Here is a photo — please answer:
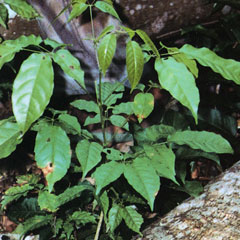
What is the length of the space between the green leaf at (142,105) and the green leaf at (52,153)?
0.92 feet

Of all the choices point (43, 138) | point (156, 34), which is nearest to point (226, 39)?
point (156, 34)

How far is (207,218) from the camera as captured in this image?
3.30 feet

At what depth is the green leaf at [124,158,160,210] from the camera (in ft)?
2.91

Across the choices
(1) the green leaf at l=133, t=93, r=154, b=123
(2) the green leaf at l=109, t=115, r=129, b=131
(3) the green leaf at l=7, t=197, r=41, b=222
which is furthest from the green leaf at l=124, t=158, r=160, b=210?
(3) the green leaf at l=7, t=197, r=41, b=222

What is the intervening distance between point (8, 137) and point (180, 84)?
61 cm

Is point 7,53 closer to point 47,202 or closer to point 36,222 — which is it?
point 47,202

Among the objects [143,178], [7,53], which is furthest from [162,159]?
[7,53]

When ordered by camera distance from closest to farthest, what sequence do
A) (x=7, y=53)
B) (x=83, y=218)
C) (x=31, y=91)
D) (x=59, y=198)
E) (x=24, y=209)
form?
(x=31, y=91), (x=7, y=53), (x=59, y=198), (x=83, y=218), (x=24, y=209)

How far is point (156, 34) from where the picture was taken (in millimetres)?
1842

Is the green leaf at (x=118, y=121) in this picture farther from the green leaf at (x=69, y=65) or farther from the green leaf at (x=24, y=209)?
the green leaf at (x=24, y=209)

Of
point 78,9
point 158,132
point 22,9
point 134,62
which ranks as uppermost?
point 22,9

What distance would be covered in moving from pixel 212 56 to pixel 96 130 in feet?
4.27

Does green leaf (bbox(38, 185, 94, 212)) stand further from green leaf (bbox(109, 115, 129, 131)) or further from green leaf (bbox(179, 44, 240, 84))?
green leaf (bbox(179, 44, 240, 84))

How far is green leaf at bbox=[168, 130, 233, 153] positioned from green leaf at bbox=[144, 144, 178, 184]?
8 centimetres
